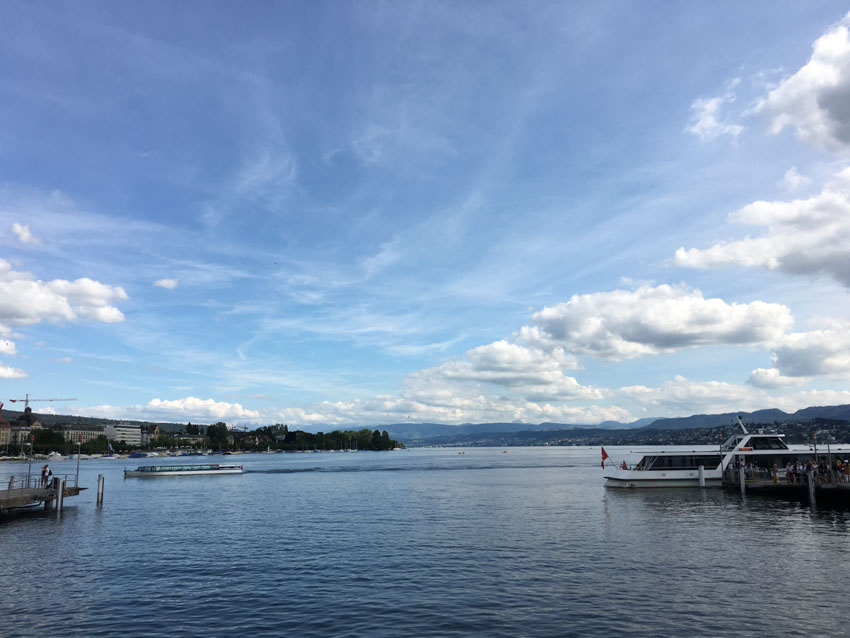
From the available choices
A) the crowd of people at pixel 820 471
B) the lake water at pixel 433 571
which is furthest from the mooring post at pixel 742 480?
the lake water at pixel 433 571

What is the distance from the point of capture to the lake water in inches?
1008

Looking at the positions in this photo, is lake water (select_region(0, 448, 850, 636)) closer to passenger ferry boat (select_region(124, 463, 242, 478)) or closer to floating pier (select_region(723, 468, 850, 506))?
floating pier (select_region(723, 468, 850, 506))

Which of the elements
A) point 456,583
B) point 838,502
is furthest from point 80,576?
point 838,502

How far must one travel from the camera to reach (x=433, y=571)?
115 ft

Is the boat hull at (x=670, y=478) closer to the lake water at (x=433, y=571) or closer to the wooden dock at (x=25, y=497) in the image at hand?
the lake water at (x=433, y=571)

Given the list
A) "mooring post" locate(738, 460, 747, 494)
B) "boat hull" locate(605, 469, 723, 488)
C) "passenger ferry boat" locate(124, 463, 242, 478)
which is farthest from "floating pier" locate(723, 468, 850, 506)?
"passenger ferry boat" locate(124, 463, 242, 478)

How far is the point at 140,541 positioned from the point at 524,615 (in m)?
35.2

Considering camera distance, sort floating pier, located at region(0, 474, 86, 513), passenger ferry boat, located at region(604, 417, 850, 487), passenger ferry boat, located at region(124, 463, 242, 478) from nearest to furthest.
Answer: floating pier, located at region(0, 474, 86, 513), passenger ferry boat, located at region(604, 417, 850, 487), passenger ferry boat, located at region(124, 463, 242, 478)

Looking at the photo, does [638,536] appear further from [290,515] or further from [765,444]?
[765,444]

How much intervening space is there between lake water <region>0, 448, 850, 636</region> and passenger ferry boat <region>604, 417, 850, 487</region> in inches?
684

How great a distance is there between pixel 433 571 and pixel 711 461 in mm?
63544

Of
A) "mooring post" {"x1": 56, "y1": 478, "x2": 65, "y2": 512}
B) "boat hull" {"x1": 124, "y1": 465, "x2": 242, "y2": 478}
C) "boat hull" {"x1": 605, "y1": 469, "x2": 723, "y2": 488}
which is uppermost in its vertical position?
"mooring post" {"x1": 56, "y1": 478, "x2": 65, "y2": 512}

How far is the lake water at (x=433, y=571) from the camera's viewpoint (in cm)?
2559

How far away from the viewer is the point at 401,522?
55531 millimetres
